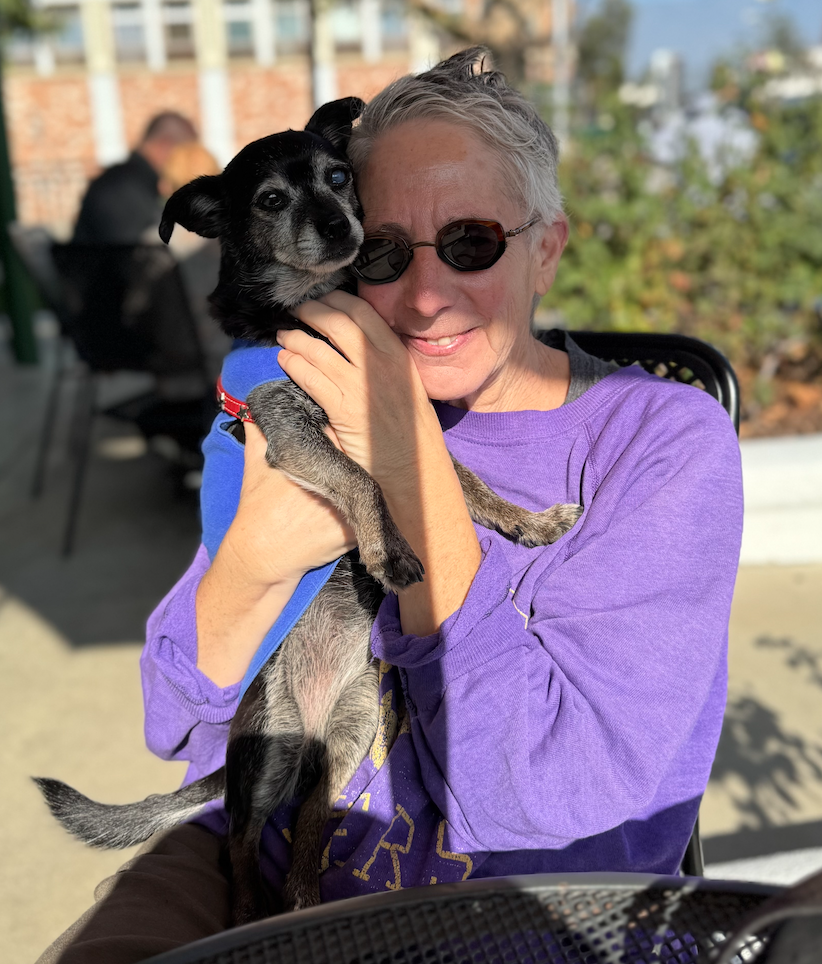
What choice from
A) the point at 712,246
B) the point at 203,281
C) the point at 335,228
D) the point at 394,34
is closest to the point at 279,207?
the point at 335,228

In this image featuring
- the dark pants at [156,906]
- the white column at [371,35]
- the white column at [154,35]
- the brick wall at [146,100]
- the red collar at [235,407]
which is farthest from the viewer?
the white column at [154,35]

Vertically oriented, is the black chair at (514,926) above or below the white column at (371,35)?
below

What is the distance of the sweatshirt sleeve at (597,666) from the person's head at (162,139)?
6.26 metres

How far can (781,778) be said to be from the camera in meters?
2.86

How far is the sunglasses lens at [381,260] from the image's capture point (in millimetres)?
1629

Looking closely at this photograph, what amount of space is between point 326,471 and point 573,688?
77 centimetres

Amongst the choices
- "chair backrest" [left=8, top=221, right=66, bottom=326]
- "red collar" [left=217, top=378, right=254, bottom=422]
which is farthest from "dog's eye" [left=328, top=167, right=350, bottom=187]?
"chair backrest" [left=8, top=221, right=66, bottom=326]

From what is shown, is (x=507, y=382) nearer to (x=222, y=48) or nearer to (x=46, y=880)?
(x=46, y=880)

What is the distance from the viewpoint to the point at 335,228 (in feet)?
6.41

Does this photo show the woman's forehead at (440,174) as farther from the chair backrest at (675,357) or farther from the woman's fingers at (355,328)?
the chair backrest at (675,357)

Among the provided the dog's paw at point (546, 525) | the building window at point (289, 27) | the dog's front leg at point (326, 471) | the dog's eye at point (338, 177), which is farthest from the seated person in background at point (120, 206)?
the building window at point (289, 27)

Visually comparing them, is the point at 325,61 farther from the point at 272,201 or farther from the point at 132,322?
the point at 272,201

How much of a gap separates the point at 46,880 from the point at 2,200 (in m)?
6.89

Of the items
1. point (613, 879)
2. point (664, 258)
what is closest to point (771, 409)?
point (664, 258)
